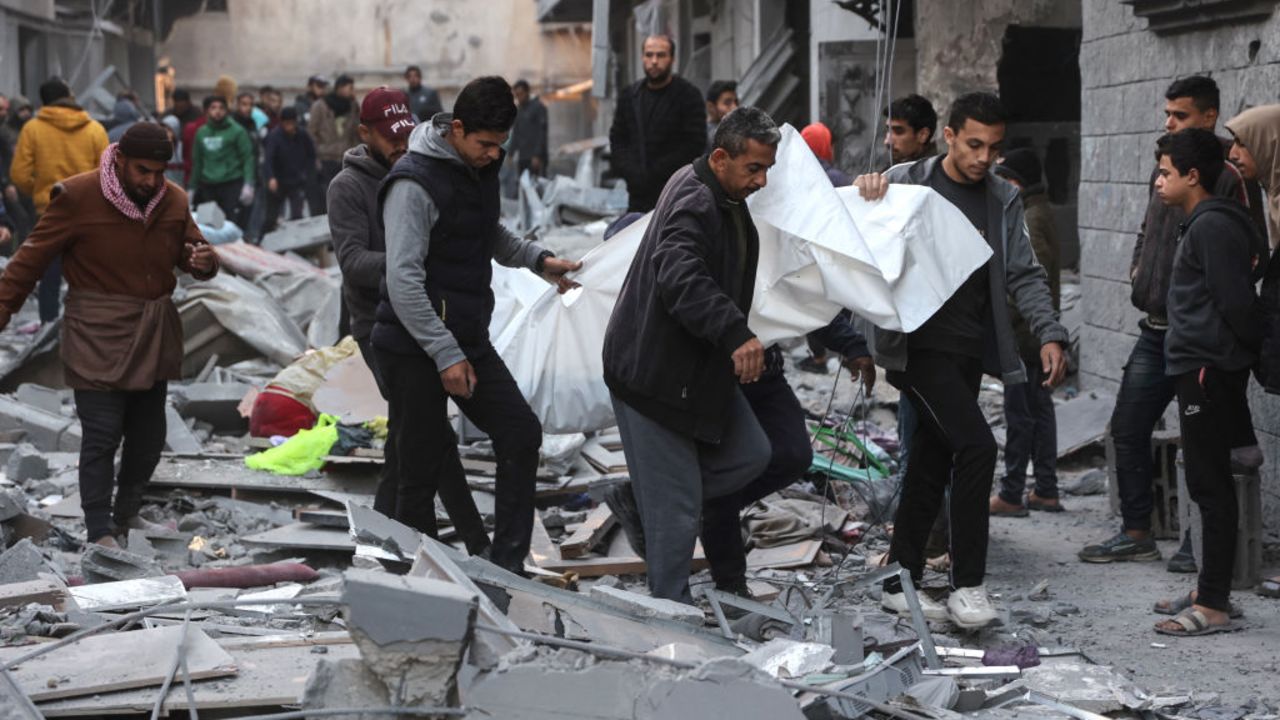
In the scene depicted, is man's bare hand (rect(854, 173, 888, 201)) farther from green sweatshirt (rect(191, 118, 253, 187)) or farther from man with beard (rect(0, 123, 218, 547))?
green sweatshirt (rect(191, 118, 253, 187))

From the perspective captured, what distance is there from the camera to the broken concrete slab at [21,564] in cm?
564

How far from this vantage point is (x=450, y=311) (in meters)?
5.42

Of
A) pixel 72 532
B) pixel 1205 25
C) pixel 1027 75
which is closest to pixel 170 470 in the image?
pixel 72 532

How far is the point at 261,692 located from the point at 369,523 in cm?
82

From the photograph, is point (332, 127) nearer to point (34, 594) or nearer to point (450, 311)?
point (450, 311)

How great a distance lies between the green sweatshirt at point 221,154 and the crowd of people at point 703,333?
10625 millimetres

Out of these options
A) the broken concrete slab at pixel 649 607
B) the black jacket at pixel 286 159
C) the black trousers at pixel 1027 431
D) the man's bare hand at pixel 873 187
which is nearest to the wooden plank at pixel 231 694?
the broken concrete slab at pixel 649 607

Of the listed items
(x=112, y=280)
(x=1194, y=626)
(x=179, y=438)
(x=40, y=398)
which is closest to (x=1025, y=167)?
(x=1194, y=626)

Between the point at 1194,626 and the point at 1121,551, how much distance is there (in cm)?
117

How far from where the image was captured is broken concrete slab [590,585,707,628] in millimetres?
4586

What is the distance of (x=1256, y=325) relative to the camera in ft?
17.8

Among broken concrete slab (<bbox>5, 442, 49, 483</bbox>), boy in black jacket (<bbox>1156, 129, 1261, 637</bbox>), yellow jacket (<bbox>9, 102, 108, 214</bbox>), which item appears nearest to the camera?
boy in black jacket (<bbox>1156, 129, 1261, 637</bbox>)

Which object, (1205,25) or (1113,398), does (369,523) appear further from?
(1113,398)

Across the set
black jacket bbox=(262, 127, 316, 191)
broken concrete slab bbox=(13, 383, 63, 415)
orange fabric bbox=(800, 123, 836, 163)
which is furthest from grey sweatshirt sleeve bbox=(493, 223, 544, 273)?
black jacket bbox=(262, 127, 316, 191)
